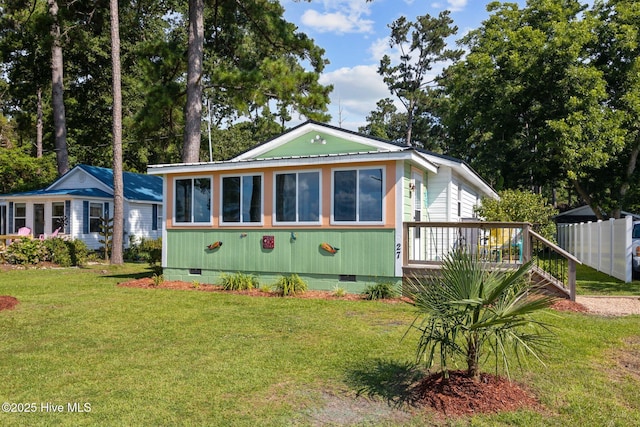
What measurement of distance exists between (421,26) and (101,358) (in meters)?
37.5

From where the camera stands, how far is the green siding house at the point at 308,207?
31.3 feet

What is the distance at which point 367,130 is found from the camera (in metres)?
50.2

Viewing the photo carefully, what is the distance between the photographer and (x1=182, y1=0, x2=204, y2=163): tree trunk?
603 inches

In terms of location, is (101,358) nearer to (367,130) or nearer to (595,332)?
(595,332)

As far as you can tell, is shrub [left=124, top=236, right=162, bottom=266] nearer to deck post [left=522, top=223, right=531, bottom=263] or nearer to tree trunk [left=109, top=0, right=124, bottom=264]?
tree trunk [left=109, top=0, right=124, bottom=264]

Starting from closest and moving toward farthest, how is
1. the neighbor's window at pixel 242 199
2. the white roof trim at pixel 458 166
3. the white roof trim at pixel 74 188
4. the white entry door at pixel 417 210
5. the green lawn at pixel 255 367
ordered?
1. the green lawn at pixel 255 367
2. the white entry door at pixel 417 210
3. the neighbor's window at pixel 242 199
4. the white roof trim at pixel 458 166
5. the white roof trim at pixel 74 188

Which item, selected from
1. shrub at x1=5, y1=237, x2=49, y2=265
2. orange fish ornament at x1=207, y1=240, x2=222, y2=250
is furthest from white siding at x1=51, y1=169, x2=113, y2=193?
orange fish ornament at x1=207, y1=240, x2=222, y2=250

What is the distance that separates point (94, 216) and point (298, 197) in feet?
44.2

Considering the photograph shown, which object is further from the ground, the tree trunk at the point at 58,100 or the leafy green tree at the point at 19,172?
the tree trunk at the point at 58,100

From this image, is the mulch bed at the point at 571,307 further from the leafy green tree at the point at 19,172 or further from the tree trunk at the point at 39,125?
the tree trunk at the point at 39,125

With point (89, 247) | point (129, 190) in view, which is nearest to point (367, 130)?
point (129, 190)

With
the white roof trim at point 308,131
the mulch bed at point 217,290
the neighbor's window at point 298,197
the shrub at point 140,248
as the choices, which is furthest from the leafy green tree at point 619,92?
the shrub at point 140,248

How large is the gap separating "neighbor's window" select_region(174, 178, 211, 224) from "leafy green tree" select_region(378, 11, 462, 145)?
27.7 meters

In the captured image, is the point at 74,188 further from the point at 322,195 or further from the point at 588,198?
the point at 588,198
